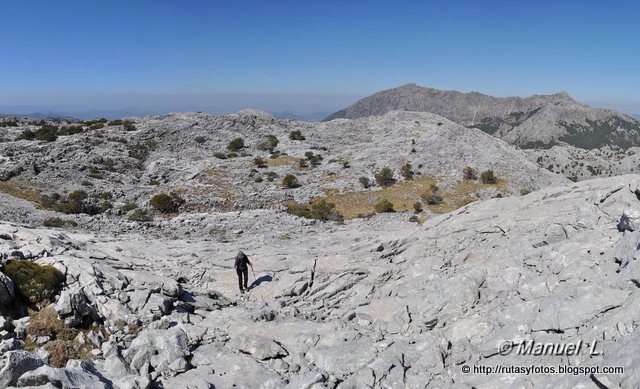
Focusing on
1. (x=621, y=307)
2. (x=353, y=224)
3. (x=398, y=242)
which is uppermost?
(x=621, y=307)

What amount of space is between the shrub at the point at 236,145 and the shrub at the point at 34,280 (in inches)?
1980

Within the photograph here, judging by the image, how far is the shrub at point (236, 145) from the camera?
64438 millimetres

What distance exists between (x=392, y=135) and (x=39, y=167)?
5288cm

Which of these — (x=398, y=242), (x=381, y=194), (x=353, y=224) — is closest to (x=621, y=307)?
(x=398, y=242)

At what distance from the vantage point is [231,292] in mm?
18828

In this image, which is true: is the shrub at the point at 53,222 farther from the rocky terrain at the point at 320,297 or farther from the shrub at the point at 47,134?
the shrub at the point at 47,134

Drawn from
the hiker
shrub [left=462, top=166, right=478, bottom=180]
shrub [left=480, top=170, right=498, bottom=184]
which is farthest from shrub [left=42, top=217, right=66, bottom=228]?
shrub [left=480, top=170, right=498, bottom=184]

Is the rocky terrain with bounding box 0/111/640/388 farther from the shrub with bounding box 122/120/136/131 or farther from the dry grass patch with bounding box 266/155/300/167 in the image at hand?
the shrub with bounding box 122/120/136/131

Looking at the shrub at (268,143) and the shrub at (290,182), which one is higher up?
the shrub at (268,143)

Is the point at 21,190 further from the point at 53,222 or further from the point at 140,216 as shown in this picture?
the point at 53,222

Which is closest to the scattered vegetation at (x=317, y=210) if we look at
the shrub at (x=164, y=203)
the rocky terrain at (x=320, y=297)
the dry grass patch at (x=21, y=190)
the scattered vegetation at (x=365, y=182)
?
the rocky terrain at (x=320, y=297)

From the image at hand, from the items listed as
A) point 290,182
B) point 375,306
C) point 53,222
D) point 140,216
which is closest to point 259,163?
point 290,182

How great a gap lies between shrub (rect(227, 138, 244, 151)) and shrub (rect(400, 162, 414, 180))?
27729 millimetres

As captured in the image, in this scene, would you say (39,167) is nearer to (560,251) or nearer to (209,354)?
(209,354)
